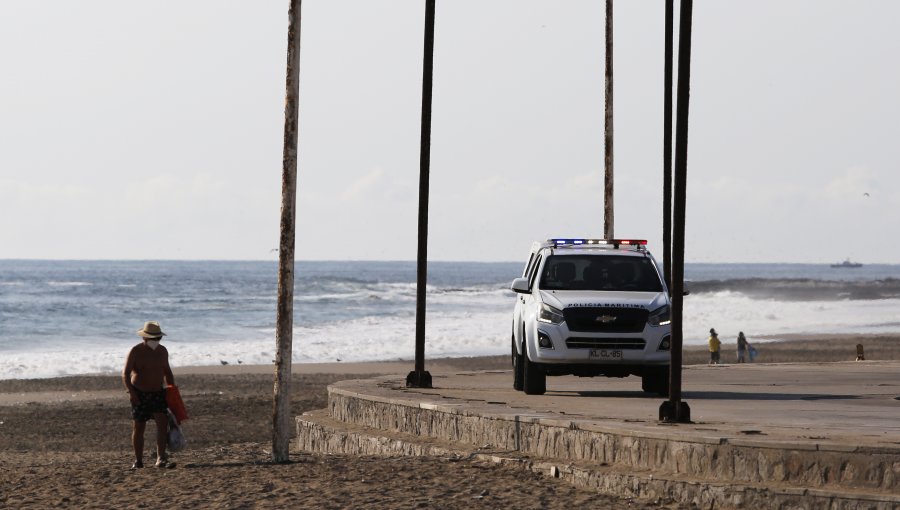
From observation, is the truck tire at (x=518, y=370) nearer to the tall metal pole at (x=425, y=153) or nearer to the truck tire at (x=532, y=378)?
the truck tire at (x=532, y=378)

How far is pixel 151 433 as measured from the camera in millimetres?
25719

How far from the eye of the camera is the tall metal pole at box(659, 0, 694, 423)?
14492mm

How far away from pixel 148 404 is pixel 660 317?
698 cm

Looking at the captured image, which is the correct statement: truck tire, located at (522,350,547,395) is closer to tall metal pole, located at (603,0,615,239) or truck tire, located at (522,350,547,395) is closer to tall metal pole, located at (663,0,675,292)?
tall metal pole, located at (663,0,675,292)

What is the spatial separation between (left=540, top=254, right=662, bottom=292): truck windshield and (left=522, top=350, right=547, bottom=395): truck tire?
→ 1124 millimetres

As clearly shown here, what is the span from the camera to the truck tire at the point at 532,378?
63.4 feet

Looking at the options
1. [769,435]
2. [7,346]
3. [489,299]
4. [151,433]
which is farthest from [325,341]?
[489,299]

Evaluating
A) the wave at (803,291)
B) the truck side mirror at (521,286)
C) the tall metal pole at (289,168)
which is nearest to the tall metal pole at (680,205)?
the tall metal pole at (289,168)

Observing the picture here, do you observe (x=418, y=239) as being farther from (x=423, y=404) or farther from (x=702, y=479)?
(x=702, y=479)

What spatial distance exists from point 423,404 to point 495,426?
1.99 metres

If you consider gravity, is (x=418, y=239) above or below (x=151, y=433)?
above

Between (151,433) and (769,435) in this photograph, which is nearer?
(769,435)

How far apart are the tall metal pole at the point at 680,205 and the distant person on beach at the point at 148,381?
17.0 feet

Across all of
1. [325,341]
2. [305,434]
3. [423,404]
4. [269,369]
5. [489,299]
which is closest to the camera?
[423,404]
